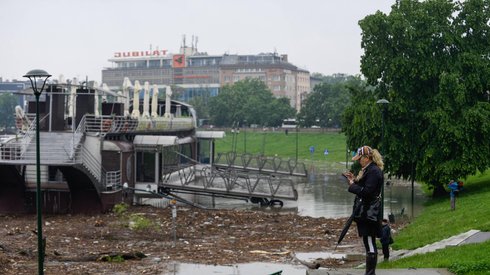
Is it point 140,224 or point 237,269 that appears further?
point 140,224

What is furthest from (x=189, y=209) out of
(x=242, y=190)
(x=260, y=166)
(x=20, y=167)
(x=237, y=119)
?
(x=237, y=119)

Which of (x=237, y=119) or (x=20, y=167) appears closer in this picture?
(x=20, y=167)

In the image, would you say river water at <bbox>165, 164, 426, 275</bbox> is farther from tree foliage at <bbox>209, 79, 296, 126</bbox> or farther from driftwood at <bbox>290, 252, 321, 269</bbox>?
tree foliage at <bbox>209, 79, 296, 126</bbox>

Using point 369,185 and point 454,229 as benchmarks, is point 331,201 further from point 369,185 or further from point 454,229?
point 369,185

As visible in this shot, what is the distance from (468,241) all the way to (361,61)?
26372 mm

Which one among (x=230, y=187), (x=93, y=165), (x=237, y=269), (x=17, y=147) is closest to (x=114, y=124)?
(x=93, y=165)

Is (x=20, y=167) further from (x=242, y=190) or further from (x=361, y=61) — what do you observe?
(x=361, y=61)

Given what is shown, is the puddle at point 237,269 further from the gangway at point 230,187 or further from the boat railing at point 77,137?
the gangway at point 230,187

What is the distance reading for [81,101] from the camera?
46500 mm

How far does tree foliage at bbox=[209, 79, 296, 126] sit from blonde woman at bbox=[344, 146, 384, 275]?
11882cm

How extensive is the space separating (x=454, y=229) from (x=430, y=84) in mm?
19540

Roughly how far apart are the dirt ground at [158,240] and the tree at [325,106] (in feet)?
272

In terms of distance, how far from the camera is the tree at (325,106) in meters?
124

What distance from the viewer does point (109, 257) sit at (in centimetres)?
2492
